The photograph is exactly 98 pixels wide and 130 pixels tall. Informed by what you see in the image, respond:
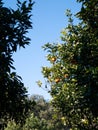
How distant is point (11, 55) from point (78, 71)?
404cm

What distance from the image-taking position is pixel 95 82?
1252cm

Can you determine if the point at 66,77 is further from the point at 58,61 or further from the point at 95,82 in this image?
the point at 95,82

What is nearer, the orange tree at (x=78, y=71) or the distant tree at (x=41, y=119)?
the orange tree at (x=78, y=71)

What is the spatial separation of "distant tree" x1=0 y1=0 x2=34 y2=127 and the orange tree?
10.2 ft

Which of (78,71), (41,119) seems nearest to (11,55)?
(78,71)

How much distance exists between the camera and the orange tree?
1282 cm

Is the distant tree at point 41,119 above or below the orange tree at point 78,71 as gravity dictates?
above

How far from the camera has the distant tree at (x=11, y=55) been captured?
35.2 ft

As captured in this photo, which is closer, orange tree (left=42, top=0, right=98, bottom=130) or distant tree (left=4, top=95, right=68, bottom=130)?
orange tree (left=42, top=0, right=98, bottom=130)

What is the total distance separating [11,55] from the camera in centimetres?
1090

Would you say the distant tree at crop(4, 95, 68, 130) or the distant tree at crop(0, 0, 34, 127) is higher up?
the distant tree at crop(4, 95, 68, 130)

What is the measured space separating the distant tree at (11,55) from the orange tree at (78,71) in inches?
122

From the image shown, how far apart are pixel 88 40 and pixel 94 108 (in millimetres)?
3624

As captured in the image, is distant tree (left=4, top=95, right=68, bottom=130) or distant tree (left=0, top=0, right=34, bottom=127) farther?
distant tree (left=4, top=95, right=68, bottom=130)
